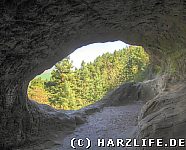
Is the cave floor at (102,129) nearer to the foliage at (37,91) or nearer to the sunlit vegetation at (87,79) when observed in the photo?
the sunlit vegetation at (87,79)

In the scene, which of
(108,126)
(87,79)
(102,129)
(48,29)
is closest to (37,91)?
(87,79)

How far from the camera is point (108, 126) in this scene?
13.0 meters

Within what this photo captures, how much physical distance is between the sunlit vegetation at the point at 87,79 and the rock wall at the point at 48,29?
52.8 ft

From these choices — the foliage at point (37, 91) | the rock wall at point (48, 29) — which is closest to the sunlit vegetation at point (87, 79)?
the foliage at point (37, 91)

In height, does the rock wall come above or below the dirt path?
above

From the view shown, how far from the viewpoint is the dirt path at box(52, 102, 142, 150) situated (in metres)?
10.8

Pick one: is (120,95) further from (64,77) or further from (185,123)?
(64,77)

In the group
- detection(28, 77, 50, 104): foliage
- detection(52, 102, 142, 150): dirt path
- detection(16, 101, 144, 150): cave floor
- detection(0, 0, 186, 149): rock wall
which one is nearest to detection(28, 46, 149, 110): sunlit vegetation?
detection(28, 77, 50, 104): foliage

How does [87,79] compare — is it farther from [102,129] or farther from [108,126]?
[102,129]

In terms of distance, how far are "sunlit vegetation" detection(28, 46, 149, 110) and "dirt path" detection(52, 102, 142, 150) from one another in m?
9.88

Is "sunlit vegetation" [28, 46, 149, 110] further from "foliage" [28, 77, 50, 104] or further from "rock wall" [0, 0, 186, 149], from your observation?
"rock wall" [0, 0, 186, 149]

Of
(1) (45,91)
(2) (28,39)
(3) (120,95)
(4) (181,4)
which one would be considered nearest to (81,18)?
(2) (28,39)

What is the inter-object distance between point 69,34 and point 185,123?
15.8 feet

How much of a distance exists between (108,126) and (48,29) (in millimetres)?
7815
